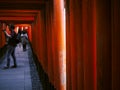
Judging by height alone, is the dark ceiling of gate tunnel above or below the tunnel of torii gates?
above

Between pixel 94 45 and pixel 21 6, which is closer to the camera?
pixel 94 45

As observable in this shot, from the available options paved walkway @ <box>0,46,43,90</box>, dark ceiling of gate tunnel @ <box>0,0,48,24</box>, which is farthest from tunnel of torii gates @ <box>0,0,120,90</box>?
paved walkway @ <box>0,46,43,90</box>

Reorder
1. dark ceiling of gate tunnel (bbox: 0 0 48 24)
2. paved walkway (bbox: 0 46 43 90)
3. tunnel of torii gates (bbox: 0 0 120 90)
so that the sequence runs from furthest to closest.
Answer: paved walkway (bbox: 0 46 43 90) < dark ceiling of gate tunnel (bbox: 0 0 48 24) < tunnel of torii gates (bbox: 0 0 120 90)

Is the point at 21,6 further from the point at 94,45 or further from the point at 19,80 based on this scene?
the point at 94,45

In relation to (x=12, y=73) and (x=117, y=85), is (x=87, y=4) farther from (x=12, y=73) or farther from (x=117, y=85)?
(x=12, y=73)

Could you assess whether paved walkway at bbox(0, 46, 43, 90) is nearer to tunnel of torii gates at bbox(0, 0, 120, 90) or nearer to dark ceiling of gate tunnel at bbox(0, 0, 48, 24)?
dark ceiling of gate tunnel at bbox(0, 0, 48, 24)

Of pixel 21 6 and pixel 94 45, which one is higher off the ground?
pixel 21 6

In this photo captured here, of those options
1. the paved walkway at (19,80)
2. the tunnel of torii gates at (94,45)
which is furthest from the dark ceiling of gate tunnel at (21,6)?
the tunnel of torii gates at (94,45)

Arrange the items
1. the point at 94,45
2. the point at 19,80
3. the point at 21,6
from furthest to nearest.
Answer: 1. the point at 19,80
2. the point at 21,6
3. the point at 94,45

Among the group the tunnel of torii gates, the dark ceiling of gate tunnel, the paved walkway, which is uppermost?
the dark ceiling of gate tunnel

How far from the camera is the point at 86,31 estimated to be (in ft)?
16.6

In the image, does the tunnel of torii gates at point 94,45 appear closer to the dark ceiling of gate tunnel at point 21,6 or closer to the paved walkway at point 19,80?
the dark ceiling of gate tunnel at point 21,6

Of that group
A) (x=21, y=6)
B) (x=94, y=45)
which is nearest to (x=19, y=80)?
(x=21, y=6)

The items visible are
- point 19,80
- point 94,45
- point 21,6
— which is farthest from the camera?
point 19,80
